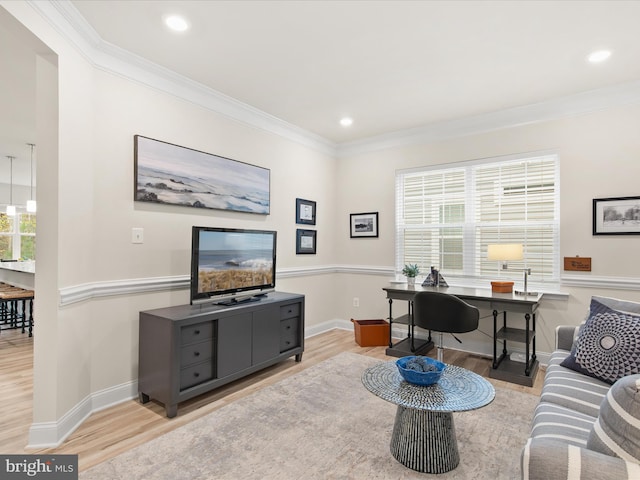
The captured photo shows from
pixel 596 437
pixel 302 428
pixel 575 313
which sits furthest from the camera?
pixel 575 313

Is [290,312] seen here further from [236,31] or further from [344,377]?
[236,31]

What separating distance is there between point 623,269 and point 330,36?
10.7ft

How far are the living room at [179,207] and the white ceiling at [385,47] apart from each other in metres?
0.17

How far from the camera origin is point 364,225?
15.9 ft

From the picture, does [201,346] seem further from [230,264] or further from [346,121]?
[346,121]

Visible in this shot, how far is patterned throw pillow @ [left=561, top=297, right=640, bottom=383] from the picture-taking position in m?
1.86

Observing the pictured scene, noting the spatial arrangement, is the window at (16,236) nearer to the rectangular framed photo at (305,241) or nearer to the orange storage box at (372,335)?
the rectangular framed photo at (305,241)

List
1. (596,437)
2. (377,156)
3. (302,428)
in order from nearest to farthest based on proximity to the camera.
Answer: (596,437) → (302,428) → (377,156)

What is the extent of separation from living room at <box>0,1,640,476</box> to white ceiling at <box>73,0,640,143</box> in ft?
0.55

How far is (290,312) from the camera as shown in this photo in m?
3.58

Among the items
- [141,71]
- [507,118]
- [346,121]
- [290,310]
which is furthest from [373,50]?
[290,310]

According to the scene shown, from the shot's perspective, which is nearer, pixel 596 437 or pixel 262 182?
pixel 596 437

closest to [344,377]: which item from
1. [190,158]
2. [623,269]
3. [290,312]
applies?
[290,312]

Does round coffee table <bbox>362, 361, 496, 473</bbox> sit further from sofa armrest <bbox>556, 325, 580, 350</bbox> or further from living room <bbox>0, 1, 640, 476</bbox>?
living room <bbox>0, 1, 640, 476</bbox>
